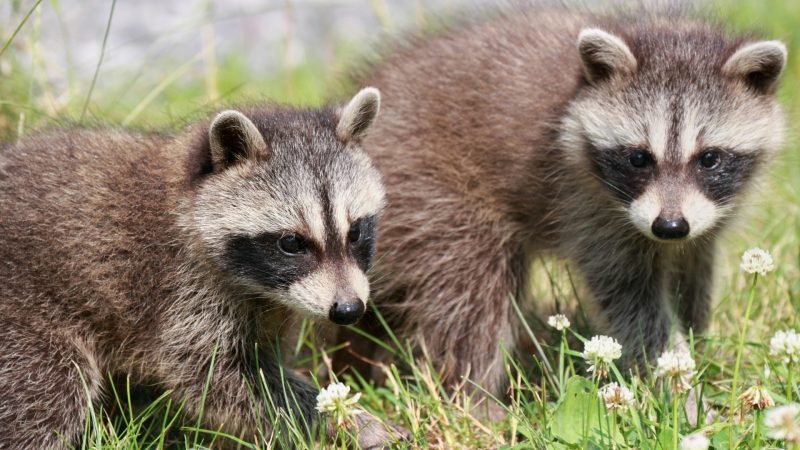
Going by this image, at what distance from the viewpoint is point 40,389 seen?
14.4 feet

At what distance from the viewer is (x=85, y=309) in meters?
4.55

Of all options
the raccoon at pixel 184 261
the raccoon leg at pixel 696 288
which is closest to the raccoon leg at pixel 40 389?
the raccoon at pixel 184 261

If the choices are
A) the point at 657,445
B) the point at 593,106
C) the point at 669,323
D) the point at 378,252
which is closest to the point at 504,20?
the point at 593,106

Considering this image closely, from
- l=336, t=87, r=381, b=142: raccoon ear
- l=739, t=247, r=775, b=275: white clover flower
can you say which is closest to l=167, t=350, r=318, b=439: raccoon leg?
l=336, t=87, r=381, b=142: raccoon ear

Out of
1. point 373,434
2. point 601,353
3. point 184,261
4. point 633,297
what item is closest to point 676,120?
point 633,297

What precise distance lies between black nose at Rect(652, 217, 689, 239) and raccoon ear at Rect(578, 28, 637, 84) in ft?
2.70

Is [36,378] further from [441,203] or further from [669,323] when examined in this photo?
[669,323]

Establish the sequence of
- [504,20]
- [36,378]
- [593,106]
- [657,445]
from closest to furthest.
Result: [657,445], [36,378], [593,106], [504,20]

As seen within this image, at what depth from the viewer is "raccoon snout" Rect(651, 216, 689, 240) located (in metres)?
4.63

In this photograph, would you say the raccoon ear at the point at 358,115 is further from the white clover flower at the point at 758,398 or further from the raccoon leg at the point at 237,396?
the white clover flower at the point at 758,398

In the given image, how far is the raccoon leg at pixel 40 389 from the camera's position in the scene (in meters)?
4.34

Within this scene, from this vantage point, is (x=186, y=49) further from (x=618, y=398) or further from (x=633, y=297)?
(x=618, y=398)

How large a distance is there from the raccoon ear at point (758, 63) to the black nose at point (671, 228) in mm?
840

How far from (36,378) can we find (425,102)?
246 cm
